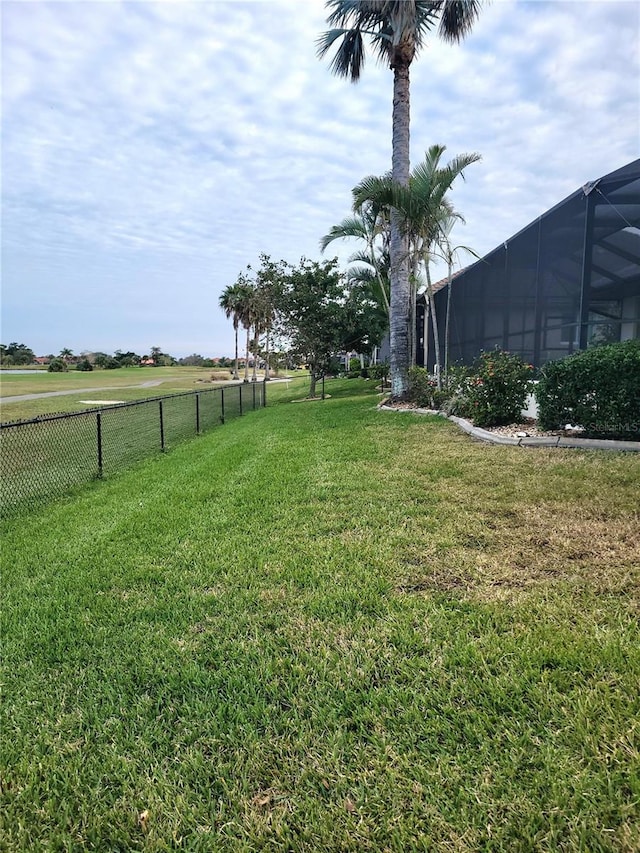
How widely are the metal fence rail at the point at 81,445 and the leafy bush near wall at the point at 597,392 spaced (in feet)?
19.7

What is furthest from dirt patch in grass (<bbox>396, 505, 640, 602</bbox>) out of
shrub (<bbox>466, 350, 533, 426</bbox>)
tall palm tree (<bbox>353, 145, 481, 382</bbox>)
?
tall palm tree (<bbox>353, 145, 481, 382</bbox>)

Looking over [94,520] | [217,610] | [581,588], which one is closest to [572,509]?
[581,588]

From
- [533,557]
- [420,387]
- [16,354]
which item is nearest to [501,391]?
[420,387]

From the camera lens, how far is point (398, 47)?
35.0 ft

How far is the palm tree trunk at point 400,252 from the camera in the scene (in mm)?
10812

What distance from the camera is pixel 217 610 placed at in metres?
2.60

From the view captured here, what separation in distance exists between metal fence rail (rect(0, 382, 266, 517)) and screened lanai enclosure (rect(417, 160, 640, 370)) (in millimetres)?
7481

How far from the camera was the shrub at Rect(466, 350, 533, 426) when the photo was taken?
7.35 m

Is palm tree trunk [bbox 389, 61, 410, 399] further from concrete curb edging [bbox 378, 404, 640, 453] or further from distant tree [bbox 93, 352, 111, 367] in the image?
distant tree [bbox 93, 352, 111, 367]

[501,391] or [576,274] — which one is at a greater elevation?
[576,274]

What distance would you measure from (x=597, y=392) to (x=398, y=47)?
9.71 metres

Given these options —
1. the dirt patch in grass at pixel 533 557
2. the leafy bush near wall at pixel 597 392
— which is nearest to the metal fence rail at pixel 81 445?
the dirt patch in grass at pixel 533 557

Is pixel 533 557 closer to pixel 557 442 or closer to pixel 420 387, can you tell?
pixel 557 442

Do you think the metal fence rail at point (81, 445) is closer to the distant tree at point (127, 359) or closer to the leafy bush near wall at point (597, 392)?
the leafy bush near wall at point (597, 392)
